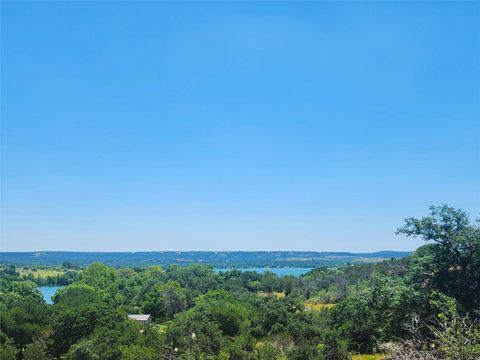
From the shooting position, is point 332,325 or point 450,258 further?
point 332,325

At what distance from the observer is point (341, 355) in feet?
98.8

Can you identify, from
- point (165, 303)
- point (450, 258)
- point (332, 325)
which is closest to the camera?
point (450, 258)

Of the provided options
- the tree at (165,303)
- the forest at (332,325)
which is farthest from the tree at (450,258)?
the tree at (165,303)

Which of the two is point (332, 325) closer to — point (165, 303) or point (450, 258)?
point (450, 258)

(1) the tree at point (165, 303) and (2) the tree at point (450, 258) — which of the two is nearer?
(2) the tree at point (450, 258)

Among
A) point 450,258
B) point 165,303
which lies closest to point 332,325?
point 450,258

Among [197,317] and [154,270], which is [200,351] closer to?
[197,317]

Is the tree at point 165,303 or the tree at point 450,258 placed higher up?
the tree at point 450,258

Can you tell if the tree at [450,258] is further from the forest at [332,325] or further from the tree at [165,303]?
the tree at [165,303]

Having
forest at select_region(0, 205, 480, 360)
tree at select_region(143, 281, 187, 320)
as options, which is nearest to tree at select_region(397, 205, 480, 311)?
forest at select_region(0, 205, 480, 360)

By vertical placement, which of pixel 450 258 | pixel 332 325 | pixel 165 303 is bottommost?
pixel 165 303

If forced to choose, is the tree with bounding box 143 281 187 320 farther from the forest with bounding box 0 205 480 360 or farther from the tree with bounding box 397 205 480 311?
the tree with bounding box 397 205 480 311

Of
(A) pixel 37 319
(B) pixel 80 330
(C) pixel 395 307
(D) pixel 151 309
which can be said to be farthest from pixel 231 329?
(D) pixel 151 309

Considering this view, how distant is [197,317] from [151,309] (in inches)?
1174
